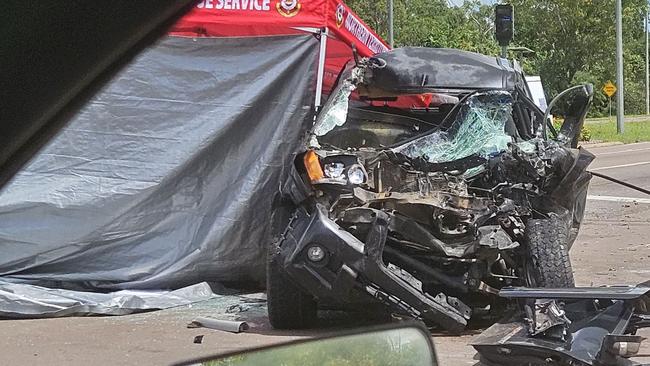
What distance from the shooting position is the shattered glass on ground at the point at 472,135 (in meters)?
6.46

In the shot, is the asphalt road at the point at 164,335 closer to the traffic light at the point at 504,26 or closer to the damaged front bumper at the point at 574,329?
the damaged front bumper at the point at 574,329

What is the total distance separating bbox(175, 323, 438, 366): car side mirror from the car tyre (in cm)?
368

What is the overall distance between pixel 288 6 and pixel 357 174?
6.84ft

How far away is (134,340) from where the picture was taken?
6.24 m

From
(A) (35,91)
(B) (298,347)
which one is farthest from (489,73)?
(A) (35,91)

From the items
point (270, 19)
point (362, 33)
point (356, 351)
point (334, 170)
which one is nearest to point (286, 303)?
point (334, 170)

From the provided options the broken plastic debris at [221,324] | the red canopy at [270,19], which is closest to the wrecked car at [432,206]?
the broken plastic debris at [221,324]

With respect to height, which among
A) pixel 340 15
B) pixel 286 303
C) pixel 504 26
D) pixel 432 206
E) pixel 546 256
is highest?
pixel 504 26

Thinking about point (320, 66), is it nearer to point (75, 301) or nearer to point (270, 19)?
point (270, 19)

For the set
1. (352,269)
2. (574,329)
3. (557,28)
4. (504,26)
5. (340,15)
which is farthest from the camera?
(557,28)

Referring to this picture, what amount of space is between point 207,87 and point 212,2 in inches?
27.5

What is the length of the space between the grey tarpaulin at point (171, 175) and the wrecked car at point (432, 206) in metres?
1.09

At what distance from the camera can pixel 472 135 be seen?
666 cm

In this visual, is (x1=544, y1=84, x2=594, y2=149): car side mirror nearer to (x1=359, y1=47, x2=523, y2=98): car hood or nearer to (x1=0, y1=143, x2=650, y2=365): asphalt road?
(x1=359, y1=47, x2=523, y2=98): car hood
